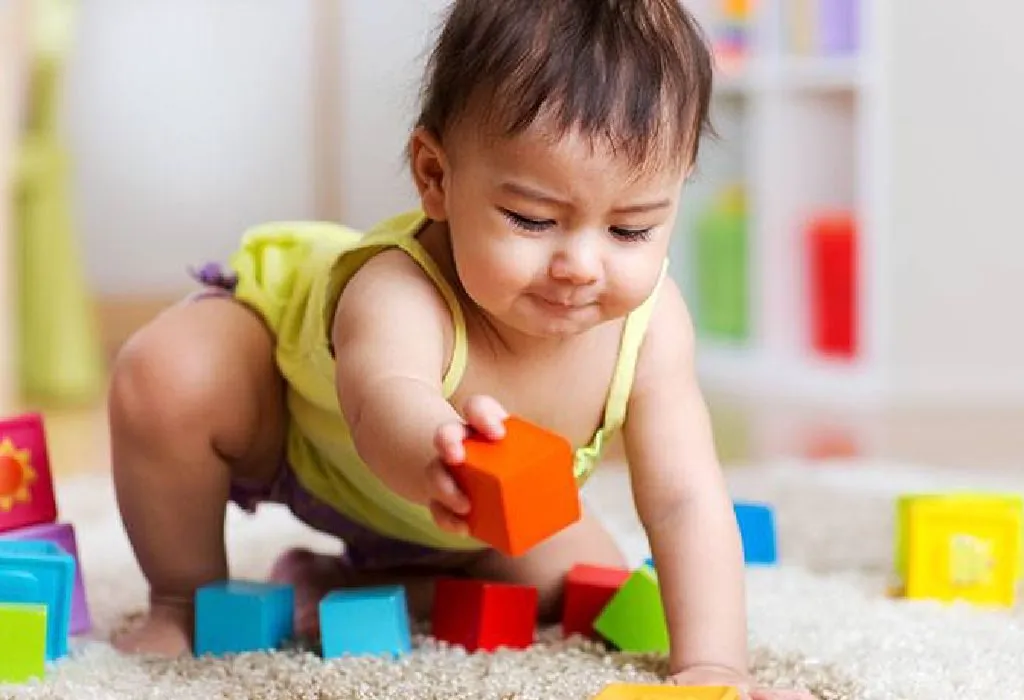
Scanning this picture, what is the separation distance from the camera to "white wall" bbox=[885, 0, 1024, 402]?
2.37m

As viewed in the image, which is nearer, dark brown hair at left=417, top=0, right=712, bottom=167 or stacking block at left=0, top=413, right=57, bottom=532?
dark brown hair at left=417, top=0, right=712, bottom=167

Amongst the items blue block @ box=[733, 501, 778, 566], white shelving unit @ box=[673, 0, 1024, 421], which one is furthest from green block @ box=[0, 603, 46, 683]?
white shelving unit @ box=[673, 0, 1024, 421]

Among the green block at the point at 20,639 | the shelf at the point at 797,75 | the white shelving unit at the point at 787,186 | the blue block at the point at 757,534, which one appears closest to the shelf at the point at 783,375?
the white shelving unit at the point at 787,186

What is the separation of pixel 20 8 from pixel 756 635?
160 cm

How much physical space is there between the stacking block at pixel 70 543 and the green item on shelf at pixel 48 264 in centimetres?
159

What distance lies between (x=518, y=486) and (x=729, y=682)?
24 cm

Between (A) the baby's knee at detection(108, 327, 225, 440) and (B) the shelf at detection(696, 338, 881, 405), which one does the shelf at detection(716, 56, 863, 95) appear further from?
(A) the baby's knee at detection(108, 327, 225, 440)

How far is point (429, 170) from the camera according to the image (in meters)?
0.94

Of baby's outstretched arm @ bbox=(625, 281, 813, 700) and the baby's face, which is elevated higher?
the baby's face

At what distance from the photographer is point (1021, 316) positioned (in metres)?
2.40

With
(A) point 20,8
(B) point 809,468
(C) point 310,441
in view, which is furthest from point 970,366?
(C) point 310,441

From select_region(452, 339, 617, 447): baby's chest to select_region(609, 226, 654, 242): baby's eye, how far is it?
0.12 m

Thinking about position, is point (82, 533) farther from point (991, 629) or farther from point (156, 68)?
point (156, 68)

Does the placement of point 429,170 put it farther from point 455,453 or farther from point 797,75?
point 797,75
